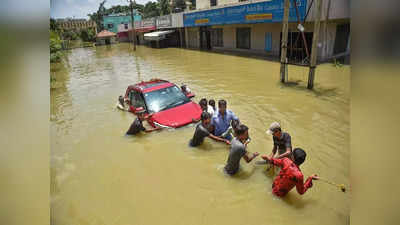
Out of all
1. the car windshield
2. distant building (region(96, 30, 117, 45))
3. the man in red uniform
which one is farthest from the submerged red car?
distant building (region(96, 30, 117, 45))

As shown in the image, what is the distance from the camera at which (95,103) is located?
11.6 metres

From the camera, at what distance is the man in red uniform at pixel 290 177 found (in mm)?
4070

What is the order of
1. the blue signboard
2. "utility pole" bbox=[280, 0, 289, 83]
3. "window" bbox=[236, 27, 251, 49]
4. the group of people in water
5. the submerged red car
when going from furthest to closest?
"window" bbox=[236, 27, 251, 49]
the blue signboard
"utility pole" bbox=[280, 0, 289, 83]
the submerged red car
the group of people in water

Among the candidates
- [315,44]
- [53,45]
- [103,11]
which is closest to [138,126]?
[315,44]

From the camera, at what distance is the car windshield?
7855 millimetres

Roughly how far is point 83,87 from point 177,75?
563 centimetres

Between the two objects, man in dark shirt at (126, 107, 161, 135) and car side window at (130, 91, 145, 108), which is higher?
car side window at (130, 91, 145, 108)

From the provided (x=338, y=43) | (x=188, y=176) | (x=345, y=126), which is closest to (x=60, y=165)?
(x=188, y=176)

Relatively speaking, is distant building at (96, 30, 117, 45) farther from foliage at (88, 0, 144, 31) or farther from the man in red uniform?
the man in red uniform

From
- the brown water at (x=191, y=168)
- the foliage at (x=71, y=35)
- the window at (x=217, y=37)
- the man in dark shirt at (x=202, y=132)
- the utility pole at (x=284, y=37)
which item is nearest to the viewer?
the brown water at (x=191, y=168)

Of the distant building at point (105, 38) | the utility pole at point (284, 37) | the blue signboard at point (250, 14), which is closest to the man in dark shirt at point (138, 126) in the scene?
the utility pole at point (284, 37)

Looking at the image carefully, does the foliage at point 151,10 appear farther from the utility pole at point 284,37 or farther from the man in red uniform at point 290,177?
the man in red uniform at point 290,177

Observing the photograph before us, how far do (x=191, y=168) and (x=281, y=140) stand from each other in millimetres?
2057

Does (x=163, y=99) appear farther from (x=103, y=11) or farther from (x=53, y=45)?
(x=103, y=11)
